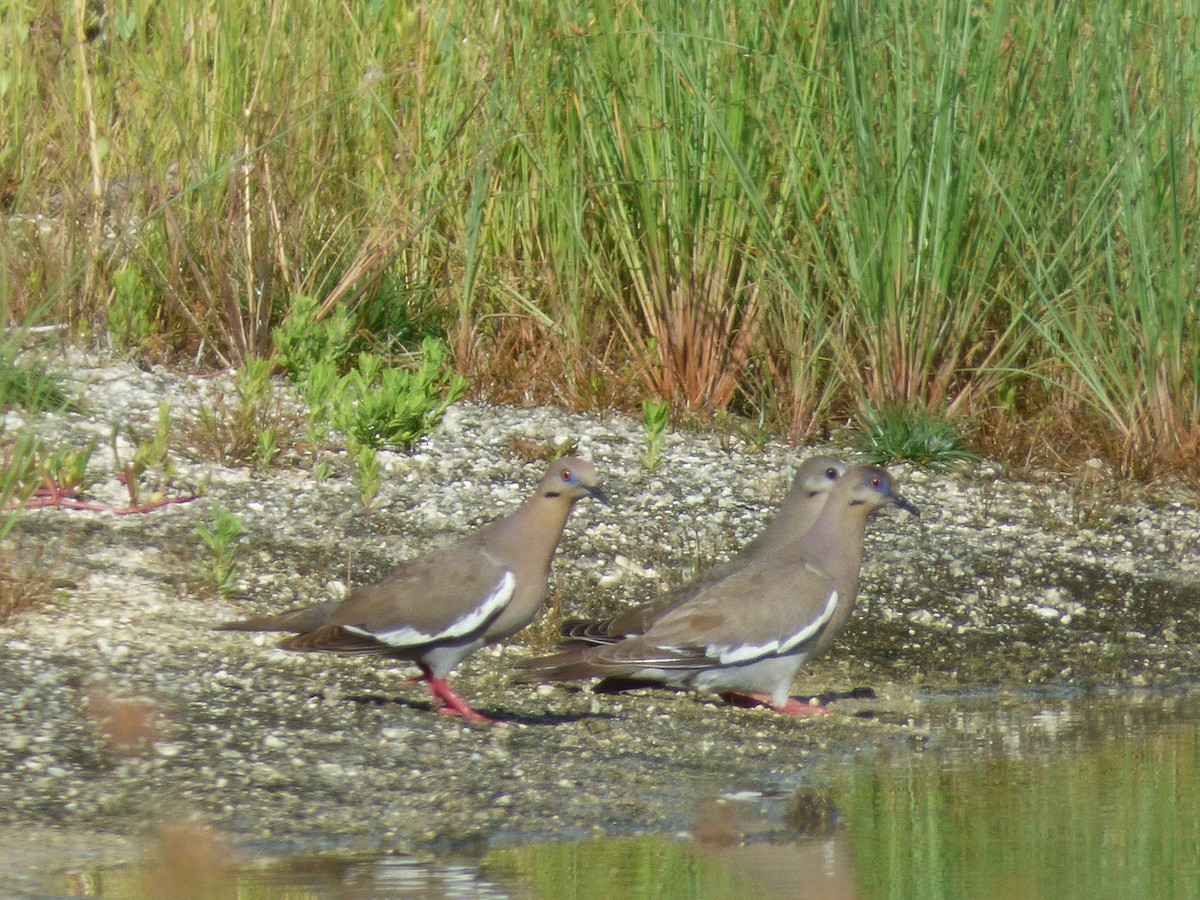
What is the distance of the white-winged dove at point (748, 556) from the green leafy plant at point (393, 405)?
56.4 inches

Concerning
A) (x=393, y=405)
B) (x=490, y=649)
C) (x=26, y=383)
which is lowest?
(x=490, y=649)

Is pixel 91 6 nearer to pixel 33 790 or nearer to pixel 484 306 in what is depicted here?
pixel 484 306

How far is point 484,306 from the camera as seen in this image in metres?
8.62

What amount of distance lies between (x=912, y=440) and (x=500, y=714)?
2.94 m

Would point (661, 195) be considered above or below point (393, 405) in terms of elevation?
above

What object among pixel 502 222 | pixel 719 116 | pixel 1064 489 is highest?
pixel 719 116

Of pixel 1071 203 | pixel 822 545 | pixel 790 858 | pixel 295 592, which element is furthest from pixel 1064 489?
pixel 790 858

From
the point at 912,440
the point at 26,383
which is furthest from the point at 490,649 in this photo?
the point at 912,440

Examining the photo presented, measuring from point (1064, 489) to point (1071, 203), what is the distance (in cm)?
118

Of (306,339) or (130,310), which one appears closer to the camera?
(306,339)

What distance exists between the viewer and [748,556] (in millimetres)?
6238

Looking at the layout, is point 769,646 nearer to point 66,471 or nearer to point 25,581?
point 25,581

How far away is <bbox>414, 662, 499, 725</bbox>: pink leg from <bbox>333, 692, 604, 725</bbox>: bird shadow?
1.1 inches

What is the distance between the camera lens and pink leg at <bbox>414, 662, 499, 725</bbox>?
524 cm
